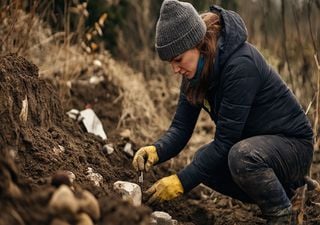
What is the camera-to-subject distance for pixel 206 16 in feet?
11.2

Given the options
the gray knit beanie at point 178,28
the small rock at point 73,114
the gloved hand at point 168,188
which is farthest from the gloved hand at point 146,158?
the small rock at point 73,114

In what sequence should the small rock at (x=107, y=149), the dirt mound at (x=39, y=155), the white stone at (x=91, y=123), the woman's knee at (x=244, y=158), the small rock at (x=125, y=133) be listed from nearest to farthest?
the dirt mound at (x=39, y=155) < the woman's knee at (x=244, y=158) < the small rock at (x=107, y=149) < the white stone at (x=91, y=123) < the small rock at (x=125, y=133)

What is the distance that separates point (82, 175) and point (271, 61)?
3460 mm

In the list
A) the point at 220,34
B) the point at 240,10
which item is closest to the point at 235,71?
the point at 220,34

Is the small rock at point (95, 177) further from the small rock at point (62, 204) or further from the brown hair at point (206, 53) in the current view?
the small rock at point (62, 204)

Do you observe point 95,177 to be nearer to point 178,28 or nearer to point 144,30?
point 178,28

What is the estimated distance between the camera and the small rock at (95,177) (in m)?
3.26

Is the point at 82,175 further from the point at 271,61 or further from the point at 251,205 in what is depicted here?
the point at 271,61

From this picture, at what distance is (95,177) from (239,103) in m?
0.89

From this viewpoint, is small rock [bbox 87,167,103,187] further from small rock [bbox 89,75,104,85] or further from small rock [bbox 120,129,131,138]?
small rock [bbox 89,75,104,85]

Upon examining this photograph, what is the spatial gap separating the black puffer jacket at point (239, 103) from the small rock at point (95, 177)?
0.46 m

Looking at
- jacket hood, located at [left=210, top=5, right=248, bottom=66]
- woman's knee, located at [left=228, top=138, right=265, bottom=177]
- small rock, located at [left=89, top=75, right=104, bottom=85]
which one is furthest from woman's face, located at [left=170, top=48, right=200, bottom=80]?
small rock, located at [left=89, top=75, right=104, bottom=85]

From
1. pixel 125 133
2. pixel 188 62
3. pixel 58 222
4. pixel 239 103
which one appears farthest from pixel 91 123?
pixel 58 222

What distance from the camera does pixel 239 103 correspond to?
3289 mm
